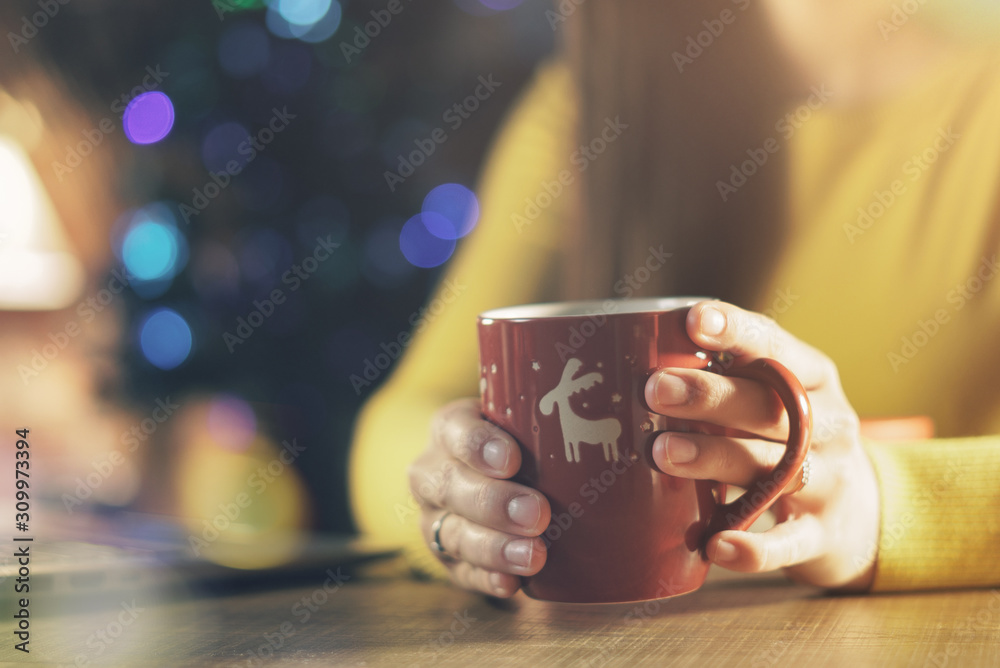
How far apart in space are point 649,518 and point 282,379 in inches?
74.3

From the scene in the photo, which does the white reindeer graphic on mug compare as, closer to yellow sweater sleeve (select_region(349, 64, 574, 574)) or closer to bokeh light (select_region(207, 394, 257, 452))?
yellow sweater sleeve (select_region(349, 64, 574, 574))

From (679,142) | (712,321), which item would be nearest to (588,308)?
(712,321)

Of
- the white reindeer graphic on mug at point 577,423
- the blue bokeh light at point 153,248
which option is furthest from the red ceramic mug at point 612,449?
the blue bokeh light at point 153,248

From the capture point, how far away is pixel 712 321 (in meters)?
0.51

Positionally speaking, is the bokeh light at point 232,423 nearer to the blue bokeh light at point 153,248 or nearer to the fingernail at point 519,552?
the blue bokeh light at point 153,248

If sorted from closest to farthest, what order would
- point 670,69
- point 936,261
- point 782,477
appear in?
point 782,477 → point 936,261 → point 670,69

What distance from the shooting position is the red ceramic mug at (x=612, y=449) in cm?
49

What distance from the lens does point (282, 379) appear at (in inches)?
88.5

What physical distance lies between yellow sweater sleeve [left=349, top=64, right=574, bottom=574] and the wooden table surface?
194 millimetres

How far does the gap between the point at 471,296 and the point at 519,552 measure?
718mm

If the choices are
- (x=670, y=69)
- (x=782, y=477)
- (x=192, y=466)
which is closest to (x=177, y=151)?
(x=192, y=466)

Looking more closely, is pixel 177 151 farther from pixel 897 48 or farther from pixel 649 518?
pixel 649 518

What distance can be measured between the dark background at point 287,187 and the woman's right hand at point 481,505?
1.61m

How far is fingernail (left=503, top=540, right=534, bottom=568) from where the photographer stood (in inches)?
20.7
